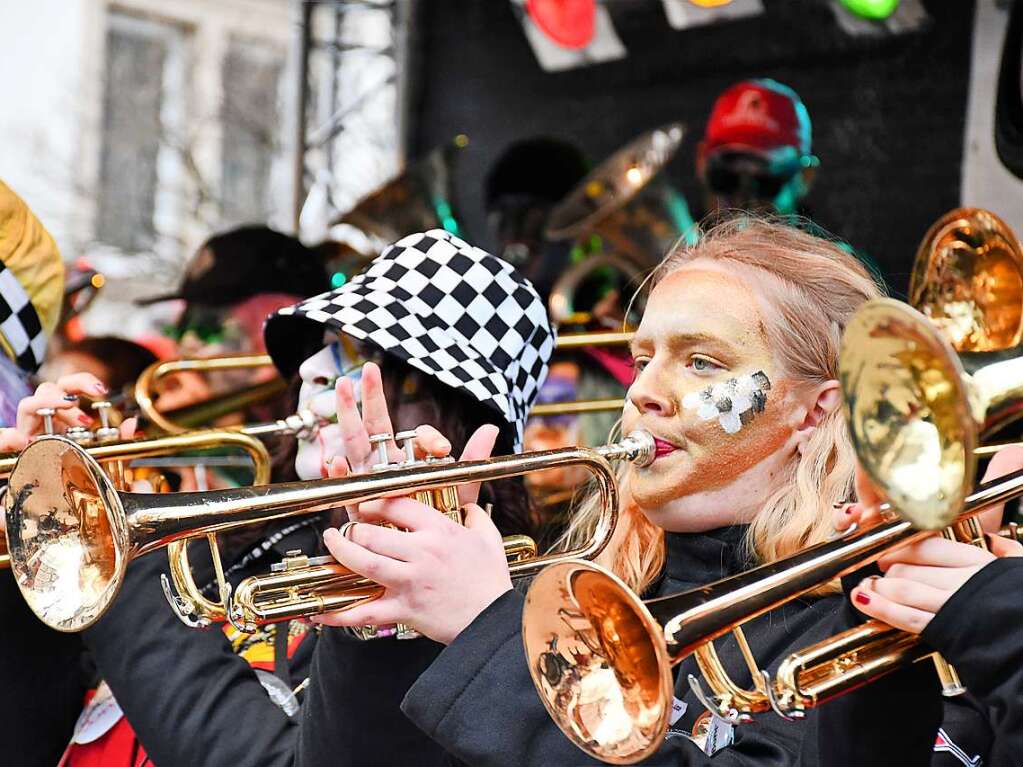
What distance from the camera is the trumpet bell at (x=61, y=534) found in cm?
223

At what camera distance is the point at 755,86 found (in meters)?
5.31

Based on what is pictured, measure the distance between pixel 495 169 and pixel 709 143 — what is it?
5.65 feet

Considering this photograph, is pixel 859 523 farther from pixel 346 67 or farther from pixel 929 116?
pixel 346 67

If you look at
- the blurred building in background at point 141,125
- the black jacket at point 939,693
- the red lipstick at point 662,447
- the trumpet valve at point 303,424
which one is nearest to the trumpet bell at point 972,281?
the red lipstick at point 662,447

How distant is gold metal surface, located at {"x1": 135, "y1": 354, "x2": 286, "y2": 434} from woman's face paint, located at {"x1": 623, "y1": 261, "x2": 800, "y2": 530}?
5.38 feet

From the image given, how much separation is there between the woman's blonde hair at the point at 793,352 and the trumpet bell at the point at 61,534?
3.01 ft

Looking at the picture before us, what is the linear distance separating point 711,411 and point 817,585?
2.06 feet

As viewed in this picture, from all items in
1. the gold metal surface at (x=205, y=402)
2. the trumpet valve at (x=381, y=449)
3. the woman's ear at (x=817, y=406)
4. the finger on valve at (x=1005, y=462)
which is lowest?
the gold metal surface at (x=205, y=402)

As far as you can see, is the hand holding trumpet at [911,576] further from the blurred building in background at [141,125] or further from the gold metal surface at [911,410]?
the blurred building in background at [141,125]

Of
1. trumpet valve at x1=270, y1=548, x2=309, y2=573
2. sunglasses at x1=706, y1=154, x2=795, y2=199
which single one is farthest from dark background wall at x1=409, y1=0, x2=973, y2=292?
trumpet valve at x1=270, y1=548, x2=309, y2=573

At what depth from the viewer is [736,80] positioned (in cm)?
660

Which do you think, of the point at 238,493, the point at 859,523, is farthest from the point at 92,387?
the point at 859,523

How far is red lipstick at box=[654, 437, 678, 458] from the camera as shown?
2.41 meters

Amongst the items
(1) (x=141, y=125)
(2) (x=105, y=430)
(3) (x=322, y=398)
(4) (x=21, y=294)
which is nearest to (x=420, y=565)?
(3) (x=322, y=398)
